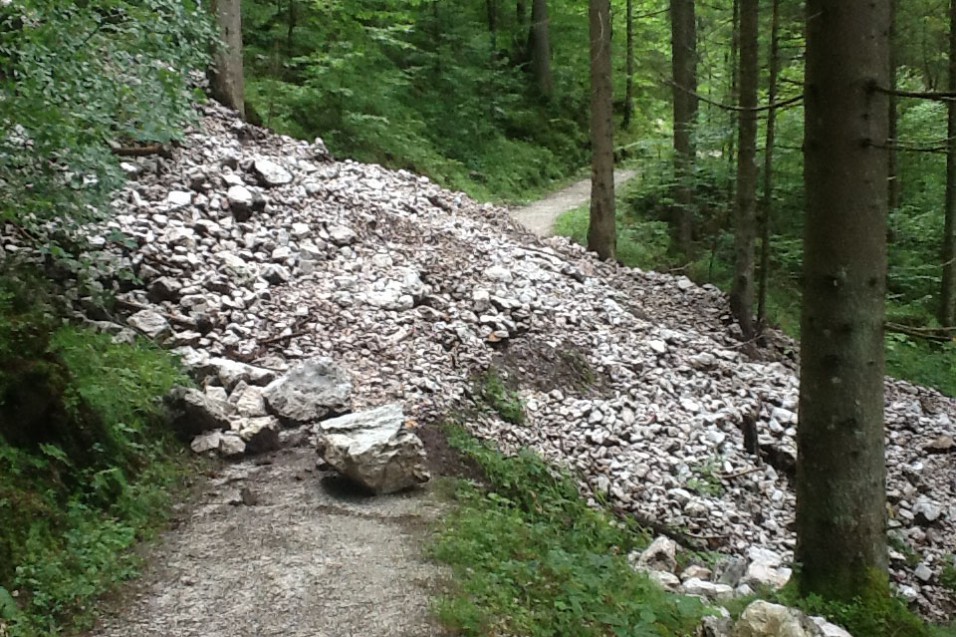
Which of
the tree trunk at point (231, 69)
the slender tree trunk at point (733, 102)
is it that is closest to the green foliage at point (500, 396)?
the tree trunk at point (231, 69)

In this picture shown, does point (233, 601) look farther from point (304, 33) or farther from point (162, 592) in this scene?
point (304, 33)

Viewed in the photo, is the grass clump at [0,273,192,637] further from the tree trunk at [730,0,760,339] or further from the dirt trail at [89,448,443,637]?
the tree trunk at [730,0,760,339]

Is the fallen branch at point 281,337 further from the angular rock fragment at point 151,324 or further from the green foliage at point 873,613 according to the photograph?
→ the green foliage at point 873,613

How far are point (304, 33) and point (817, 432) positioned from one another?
1361cm

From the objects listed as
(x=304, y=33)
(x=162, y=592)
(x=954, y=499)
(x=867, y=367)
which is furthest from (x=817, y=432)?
(x=304, y=33)

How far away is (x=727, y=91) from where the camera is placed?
15320mm

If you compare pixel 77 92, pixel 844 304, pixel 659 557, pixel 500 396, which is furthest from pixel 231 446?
pixel 844 304

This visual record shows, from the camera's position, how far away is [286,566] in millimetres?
4566

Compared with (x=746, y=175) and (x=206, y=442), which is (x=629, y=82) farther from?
(x=206, y=442)

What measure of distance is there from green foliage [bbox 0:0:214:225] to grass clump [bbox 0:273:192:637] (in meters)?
0.82

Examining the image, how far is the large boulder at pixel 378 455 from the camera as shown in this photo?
562cm

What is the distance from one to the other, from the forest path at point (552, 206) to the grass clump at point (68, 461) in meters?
9.21

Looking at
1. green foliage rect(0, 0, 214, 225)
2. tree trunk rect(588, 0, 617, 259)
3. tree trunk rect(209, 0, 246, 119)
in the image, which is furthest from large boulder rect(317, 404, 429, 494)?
tree trunk rect(588, 0, 617, 259)

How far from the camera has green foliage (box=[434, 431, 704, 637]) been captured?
407 centimetres
